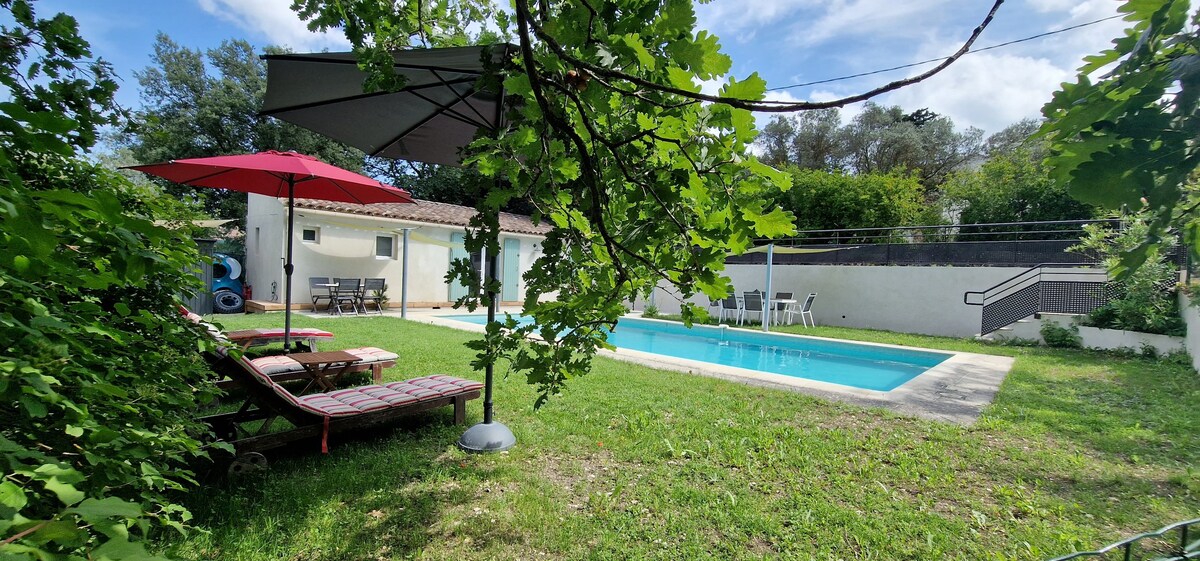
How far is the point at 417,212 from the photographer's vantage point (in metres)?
16.3

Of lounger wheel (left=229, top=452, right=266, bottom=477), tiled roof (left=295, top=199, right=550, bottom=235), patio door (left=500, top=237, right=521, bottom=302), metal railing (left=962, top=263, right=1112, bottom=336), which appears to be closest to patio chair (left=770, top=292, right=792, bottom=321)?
metal railing (left=962, top=263, right=1112, bottom=336)

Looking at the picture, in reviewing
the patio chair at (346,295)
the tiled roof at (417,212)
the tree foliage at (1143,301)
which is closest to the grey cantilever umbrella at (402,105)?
the tiled roof at (417,212)

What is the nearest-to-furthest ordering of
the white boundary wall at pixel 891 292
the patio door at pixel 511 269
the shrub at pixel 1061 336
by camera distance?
the shrub at pixel 1061 336, the white boundary wall at pixel 891 292, the patio door at pixel 511 269

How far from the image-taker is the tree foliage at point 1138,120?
0.85 metres

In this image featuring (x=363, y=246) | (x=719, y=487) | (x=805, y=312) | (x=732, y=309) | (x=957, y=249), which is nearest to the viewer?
(x=719, y=487)

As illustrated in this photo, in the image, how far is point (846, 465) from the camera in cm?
344

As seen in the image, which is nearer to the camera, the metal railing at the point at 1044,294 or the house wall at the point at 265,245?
the metal railing at the point at 1044,294

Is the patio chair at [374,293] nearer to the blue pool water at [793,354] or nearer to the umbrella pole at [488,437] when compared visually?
the blue pool water at [793,354]

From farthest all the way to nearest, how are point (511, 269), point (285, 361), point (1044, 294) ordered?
point (511, 269)
point (1044, 294)
point (285, 361)

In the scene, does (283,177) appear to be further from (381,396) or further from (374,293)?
(374,293)

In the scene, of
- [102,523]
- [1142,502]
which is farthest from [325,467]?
[1142,502]

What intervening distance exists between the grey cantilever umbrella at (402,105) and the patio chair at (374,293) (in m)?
10.1

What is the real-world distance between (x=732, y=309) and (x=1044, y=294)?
22.4 feet

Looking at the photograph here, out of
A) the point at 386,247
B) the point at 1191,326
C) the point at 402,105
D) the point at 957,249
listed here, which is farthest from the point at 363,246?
the point at 1191,326
